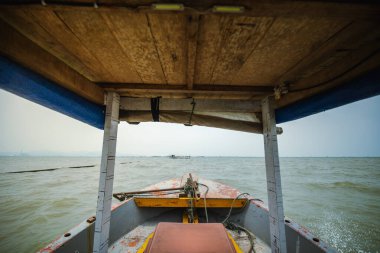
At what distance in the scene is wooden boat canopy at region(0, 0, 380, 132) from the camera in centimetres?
110

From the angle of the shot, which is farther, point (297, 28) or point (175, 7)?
point (297, 28)

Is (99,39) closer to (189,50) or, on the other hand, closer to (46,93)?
(189,50)

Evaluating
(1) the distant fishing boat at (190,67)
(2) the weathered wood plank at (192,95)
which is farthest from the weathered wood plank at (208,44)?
(2) the weathered wood plank at (192,95)

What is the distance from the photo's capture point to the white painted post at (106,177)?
2527 mm

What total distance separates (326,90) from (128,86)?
2792 mm

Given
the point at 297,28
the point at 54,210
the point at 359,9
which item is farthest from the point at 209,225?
the point at 54,210

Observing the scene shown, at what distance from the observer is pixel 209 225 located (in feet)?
5.08

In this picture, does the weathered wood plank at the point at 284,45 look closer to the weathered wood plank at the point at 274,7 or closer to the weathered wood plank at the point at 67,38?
the weathered wood plank at the point at 274,7

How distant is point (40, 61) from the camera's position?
5.39ft

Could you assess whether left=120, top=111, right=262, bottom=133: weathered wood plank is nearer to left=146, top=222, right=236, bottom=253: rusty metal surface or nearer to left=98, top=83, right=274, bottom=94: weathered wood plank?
left=98, top=83, right=274, bottom=94: weathered wood plank

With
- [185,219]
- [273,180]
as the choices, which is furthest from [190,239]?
[185,219]

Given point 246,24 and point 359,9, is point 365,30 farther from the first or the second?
point 246,24

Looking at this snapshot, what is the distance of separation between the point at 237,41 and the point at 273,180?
7.43ft

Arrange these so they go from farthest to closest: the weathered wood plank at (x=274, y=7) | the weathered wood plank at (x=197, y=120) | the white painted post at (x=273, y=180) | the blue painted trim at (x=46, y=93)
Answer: the weathered wood plank at (x=197, y=120) < the white painted post at (x=273, y=180) < the blue painted trim at (x=46, y=93) < the weathered wood plank at (x=274, y=7)
